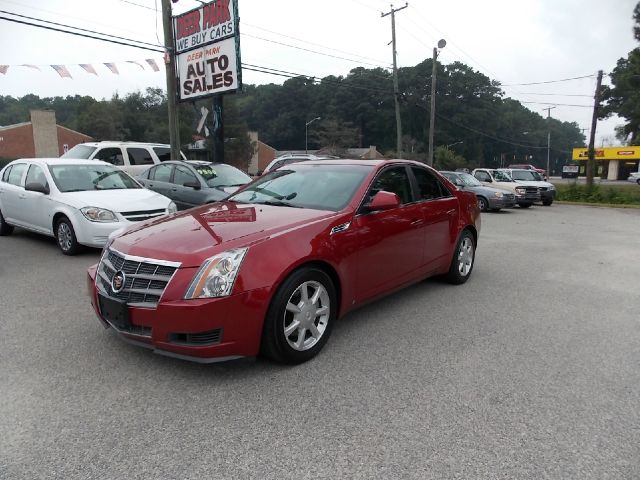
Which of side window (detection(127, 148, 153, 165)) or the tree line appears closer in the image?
side window (detection(127, 148, 153, 165))

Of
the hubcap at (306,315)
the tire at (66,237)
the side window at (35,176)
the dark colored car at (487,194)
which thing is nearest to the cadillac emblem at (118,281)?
the hubcap at (306,315)

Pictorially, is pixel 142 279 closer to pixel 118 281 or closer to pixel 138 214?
pixel 118 281

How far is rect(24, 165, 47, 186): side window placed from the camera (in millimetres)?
7716

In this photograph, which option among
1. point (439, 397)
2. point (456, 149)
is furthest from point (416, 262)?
point (456, 149)

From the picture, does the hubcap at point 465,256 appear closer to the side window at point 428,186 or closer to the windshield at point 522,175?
the side window at point 428,186

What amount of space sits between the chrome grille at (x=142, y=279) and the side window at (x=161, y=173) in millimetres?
7672

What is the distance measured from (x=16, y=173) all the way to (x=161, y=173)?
3.00 m

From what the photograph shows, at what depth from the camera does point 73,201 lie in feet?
23.2

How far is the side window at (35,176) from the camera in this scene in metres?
7.72

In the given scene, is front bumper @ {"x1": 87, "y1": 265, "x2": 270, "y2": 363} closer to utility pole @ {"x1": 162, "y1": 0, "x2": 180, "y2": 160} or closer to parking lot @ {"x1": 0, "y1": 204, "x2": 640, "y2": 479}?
parking lot @ {"x1": 0, "y1": 204, "x2": 640, "y2": 479}

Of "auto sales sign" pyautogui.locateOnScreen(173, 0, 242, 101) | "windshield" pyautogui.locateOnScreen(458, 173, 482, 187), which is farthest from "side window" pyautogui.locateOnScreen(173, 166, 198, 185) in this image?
"windshield" pyautogui.locateOnScreen(458, 173, 482, 187)

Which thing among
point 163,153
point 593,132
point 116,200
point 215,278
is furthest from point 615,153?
point 215,278

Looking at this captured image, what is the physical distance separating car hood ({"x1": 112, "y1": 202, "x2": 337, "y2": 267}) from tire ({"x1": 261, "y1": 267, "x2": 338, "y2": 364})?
1.34 ft

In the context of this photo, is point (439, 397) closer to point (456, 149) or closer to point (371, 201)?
point (371, 201)
